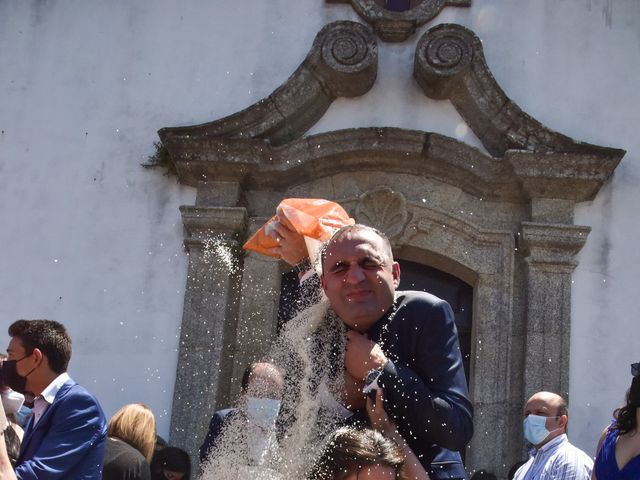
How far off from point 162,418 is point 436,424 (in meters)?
5.04

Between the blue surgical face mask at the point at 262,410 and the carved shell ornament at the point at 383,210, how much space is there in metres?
3.79

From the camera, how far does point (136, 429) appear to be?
515 centimetres

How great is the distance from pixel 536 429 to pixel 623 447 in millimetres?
1415

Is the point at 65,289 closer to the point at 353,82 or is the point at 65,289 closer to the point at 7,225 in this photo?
the point at 7,225

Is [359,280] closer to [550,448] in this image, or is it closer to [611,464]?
[611,464]

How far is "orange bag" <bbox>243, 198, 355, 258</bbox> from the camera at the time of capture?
10.9ft

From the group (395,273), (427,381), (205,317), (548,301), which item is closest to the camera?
(427,381)

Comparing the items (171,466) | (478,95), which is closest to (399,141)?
(478,95)

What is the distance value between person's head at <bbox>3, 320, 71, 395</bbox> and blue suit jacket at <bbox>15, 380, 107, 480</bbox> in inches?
6.2

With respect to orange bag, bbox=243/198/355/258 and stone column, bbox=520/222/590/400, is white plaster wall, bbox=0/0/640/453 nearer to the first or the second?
stone column, bbox=520/222/590/400

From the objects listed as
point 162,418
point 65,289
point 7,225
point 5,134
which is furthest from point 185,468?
point 5,134

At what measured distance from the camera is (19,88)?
8.34 metres

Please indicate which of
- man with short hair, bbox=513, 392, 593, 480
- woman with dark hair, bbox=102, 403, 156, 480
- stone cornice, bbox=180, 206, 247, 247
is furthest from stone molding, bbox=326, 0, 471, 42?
woman with dark hair, bbox=102, 403, 156, 480

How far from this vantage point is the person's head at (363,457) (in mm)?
2559
